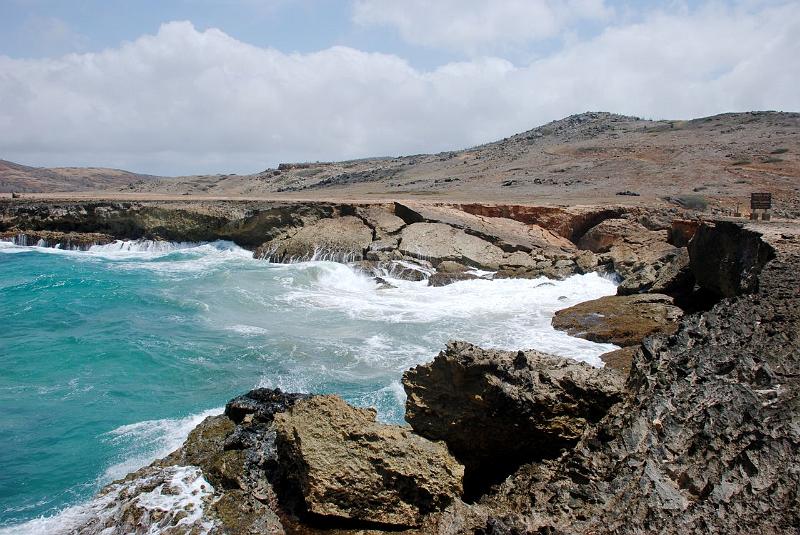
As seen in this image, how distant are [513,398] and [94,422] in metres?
6.51

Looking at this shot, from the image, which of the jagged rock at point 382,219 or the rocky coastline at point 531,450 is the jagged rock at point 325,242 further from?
the rocky coastline at point 531,450

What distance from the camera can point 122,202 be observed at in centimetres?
2656

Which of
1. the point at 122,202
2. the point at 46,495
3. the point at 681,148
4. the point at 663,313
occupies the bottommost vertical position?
the point at 46,495

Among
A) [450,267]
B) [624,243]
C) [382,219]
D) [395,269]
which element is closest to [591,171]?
[624,243]

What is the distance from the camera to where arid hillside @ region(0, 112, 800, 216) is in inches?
1030

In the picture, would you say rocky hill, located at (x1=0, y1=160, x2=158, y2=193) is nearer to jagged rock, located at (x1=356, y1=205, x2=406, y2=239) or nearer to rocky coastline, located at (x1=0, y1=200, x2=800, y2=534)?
jagged rock, located at (x1=356, y1=205, x2=406, y2=239)

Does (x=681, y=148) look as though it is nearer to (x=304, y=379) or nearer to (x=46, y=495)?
(x=304, y=379)

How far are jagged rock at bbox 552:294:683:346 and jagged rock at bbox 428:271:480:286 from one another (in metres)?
4.71

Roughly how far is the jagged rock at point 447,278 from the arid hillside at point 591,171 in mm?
7420

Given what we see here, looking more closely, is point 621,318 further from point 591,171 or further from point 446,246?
point 591,171

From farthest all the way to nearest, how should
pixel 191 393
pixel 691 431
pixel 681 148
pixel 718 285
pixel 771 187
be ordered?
pixel 681 148 → pixel 771 187 → pixel 718 285 → pixel 191 393 → pixel 691 431

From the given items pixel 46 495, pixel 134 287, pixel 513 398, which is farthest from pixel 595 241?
pixel 46 495

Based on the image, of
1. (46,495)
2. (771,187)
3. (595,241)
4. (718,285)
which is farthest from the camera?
(771,187)

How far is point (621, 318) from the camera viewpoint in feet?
38.6
